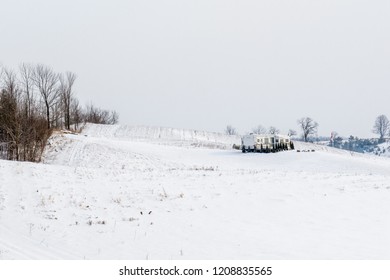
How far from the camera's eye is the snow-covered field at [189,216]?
8.75 meters

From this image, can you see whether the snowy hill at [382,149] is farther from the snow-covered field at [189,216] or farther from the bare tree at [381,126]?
the snow-covered field at [189,216]

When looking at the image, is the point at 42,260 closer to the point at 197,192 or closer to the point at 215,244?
the point at 215,244

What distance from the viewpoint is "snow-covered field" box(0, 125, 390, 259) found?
8.75 meters

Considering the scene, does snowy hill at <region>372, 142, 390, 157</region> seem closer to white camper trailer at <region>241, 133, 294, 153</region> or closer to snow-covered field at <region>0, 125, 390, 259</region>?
white camper trailer at <region>241, 133, 294, 153</region>

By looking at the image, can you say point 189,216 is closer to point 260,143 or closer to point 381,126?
point 260,143

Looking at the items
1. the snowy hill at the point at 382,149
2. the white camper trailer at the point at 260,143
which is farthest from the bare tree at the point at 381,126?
the white camper trailer at the point at 260,143

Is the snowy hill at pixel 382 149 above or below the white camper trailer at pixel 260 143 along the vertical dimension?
below

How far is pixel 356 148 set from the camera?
527 ft

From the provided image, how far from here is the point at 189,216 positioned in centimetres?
1205

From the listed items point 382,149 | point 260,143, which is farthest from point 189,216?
point 382,149

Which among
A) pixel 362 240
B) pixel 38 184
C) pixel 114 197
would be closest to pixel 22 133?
pixel 38 184

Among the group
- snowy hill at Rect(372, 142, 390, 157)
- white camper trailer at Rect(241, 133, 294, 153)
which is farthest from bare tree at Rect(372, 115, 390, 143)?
white camper trailer at Rect(241, 133, 294, 153)

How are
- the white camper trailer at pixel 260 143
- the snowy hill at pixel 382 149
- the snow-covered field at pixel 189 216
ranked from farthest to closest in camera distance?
1. the snowy hill at pixel 382 149
2. the white camper trailer at pixel 260 143
3. the snow-covered field at pixel 189 216

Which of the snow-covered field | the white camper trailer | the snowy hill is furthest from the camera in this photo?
the snowy hill
